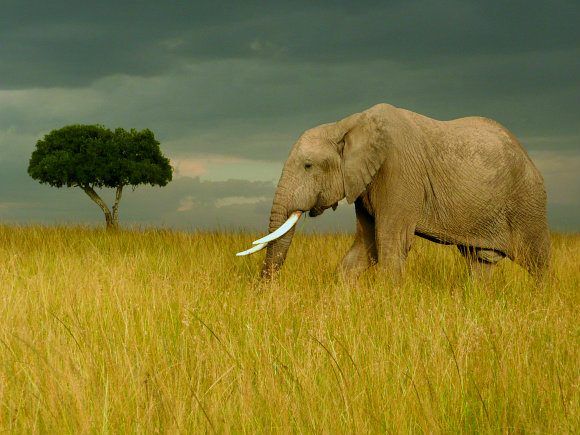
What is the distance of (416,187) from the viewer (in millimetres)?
7059

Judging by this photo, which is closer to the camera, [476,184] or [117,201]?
[476,184]

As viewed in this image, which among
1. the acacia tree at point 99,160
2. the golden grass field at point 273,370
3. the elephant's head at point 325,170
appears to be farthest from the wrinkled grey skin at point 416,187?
the acacia tree at point 99,160

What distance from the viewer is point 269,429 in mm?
2939

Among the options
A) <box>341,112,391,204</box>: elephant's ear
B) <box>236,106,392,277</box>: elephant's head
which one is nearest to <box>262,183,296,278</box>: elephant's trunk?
<box>236,106,392,277</box>: elephant's head

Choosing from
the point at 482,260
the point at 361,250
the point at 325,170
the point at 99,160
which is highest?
the point at 99,160

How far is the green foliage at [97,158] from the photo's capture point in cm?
2689

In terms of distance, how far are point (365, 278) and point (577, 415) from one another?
4421 mm

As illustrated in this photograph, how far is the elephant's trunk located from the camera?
6723 millimetres

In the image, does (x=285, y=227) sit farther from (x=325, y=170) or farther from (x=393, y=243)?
(x=393, y=243)

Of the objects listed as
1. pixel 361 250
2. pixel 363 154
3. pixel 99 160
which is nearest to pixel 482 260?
pixel 361 250

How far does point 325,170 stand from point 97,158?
21.8 meters

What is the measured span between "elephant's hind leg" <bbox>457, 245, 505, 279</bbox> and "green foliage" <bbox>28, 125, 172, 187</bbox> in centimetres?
2105

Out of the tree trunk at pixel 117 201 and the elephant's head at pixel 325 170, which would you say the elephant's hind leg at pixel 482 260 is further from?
the tree trunk at pixel 117 201

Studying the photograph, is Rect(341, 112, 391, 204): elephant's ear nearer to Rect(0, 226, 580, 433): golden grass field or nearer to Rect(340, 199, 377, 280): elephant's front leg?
Rect(340, 199, 377, 280): elephant's front leg
